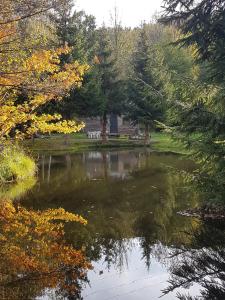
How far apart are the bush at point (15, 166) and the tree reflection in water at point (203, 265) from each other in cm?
1035

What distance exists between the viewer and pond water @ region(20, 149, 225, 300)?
266 inches

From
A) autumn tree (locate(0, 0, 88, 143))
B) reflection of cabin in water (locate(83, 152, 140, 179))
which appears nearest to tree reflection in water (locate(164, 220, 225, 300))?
autumn tree (locate(0, 0, 88, 143))

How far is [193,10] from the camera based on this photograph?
14.7 meters

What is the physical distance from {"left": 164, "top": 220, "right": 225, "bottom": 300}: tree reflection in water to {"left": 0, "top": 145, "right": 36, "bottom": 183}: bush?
10352 mm

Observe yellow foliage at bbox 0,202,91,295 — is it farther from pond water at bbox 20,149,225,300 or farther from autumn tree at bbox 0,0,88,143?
autumn tree at bbox 0,0,88,143

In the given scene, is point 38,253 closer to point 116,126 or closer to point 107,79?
point 107,79

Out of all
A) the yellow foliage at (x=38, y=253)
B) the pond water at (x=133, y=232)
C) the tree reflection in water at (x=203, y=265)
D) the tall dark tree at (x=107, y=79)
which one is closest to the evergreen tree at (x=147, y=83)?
the tall dark tree at (x=107, y=79)

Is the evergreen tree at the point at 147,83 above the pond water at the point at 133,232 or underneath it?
above

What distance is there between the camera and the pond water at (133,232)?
676 centimetres

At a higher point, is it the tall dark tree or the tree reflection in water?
the tall dark tree

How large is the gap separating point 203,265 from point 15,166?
12802 millimetres

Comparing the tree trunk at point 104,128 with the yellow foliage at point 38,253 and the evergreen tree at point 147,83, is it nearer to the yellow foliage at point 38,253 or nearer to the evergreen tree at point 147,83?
the evergreen tree at point 147,83

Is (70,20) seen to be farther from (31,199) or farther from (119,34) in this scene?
(31,199)

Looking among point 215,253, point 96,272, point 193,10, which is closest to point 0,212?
point 96,272
